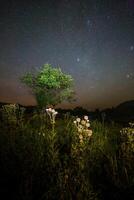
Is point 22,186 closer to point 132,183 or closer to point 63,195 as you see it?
point 63,195

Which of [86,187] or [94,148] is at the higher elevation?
[94,148]

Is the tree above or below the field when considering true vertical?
above

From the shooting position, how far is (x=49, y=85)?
4169cm

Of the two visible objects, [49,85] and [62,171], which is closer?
[62,171]

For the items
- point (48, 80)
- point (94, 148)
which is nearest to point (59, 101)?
point (48, 80)

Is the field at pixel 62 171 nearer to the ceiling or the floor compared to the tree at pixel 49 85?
nearer to the floor

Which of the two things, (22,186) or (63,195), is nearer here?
(63,195)

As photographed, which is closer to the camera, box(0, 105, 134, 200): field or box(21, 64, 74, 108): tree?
box(0, 105, 134, 200): field

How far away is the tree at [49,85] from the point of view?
41.6 meters

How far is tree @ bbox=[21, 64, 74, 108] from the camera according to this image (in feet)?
136

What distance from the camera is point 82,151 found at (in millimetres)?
7512

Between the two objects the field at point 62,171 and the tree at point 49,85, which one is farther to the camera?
the tree at point 49,85

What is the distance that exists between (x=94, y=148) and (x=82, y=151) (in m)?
1.28

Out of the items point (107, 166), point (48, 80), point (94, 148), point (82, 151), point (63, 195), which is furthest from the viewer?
point (48, 80)
